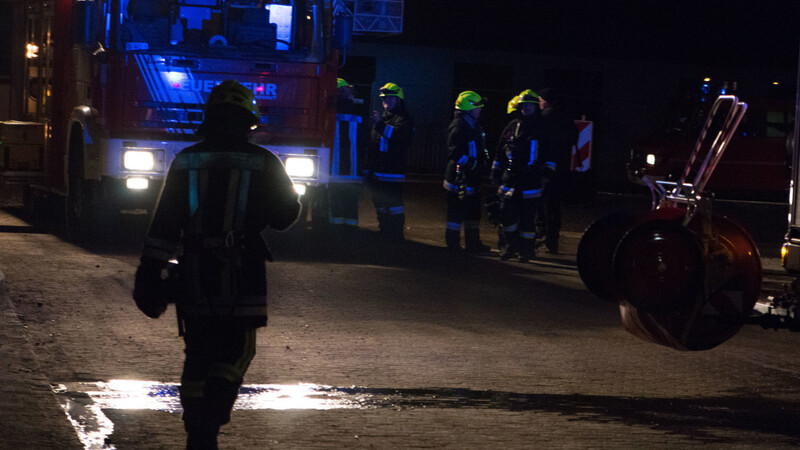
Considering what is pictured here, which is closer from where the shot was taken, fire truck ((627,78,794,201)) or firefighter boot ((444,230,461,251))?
firefighter boot ((444,230,461,251))

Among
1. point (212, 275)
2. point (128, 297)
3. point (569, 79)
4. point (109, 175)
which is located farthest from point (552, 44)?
point (212, 275)

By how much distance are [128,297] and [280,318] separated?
1349 mm

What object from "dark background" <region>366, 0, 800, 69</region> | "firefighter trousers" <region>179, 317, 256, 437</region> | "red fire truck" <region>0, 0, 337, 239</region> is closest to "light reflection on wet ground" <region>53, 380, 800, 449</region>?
"firefighter trousers" <region>179, 317, 256, 437</region>

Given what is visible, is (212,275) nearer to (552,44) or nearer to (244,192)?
(244,192)

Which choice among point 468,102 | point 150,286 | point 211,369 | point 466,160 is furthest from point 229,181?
point 468,102

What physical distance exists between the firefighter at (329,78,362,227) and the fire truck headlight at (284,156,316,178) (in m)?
1.94

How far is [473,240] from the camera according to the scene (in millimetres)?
14000

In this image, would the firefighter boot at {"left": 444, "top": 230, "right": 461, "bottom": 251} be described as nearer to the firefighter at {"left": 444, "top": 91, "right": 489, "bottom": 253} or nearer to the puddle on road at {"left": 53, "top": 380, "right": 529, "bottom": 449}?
the firefighter at {"left": 444, "top": 91, "right": 489, "bottom": 253}

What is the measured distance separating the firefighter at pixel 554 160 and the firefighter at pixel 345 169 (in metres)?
2.20

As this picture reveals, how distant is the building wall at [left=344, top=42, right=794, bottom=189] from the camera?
31.9 metres

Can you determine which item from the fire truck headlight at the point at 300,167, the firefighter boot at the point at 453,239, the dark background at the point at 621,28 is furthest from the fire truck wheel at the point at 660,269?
the dark background at the point at 621,28

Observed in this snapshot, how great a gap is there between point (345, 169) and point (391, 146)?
27.6 inches

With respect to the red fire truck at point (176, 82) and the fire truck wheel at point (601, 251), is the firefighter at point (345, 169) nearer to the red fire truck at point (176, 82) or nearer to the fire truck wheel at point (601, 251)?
the red fire truck at point (176, 82)

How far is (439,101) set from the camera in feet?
106
